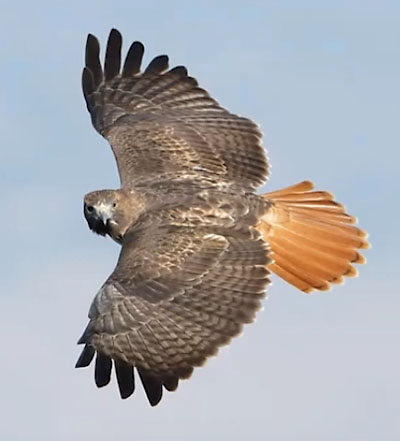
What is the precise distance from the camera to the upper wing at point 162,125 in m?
16.4

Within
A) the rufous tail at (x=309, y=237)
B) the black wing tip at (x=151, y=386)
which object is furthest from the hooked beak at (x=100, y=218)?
the black wing tip at (x=151, y=386)

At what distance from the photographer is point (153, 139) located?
1681 cm

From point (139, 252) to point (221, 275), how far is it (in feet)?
2.55

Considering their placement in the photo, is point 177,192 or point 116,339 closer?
point 116,339

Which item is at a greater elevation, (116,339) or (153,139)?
(153,139)

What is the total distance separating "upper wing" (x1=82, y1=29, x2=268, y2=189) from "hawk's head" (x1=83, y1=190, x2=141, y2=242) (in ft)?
1.51

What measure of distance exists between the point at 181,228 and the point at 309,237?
1423 millimetres

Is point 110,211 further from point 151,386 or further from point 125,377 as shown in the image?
point 151,386

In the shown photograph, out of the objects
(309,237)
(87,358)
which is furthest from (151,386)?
(309,237)

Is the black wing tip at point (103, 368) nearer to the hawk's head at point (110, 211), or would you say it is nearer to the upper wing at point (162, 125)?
the hawk's head at point (110, 211)

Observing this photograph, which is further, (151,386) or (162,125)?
(162,125)

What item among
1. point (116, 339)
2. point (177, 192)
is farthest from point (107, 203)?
point (116, 339)

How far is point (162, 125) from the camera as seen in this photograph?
17.0m

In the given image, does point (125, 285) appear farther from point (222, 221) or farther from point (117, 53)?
point (117, 53)
